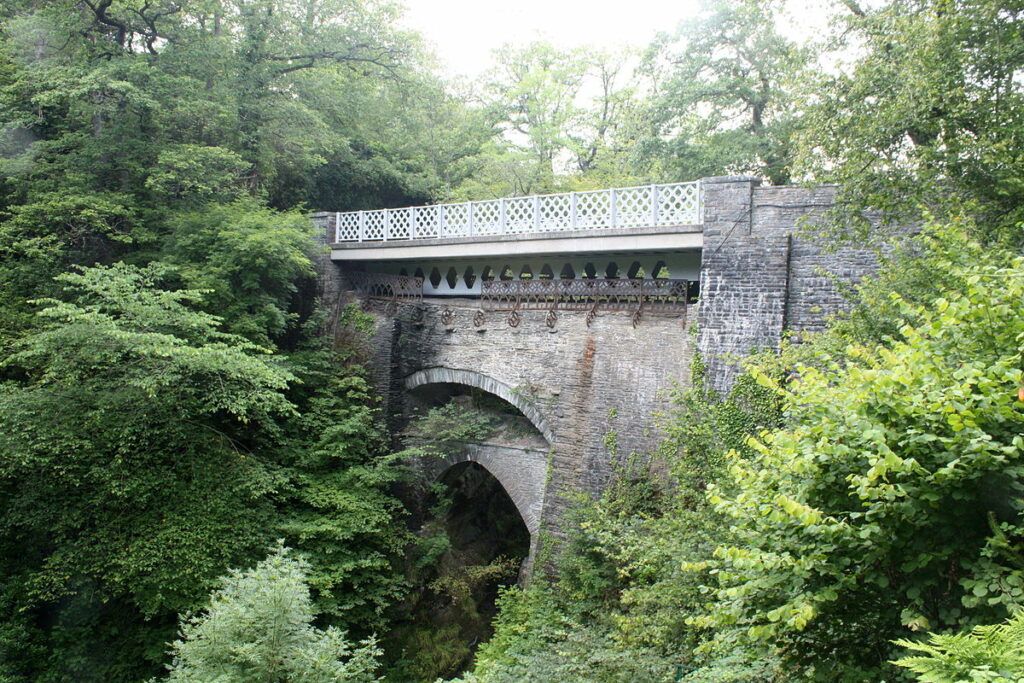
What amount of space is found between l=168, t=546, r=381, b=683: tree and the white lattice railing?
7.37m

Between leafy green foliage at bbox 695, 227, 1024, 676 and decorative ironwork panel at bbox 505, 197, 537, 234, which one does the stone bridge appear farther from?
leafy green foliage at bbox 695, 227, 1024, 676

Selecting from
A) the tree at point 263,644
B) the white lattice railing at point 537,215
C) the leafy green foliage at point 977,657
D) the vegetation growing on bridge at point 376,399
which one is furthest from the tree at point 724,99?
the leafy green foliage at point 977,657

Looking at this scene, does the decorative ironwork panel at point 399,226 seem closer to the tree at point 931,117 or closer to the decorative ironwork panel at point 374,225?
the decorative ironwork panel at point 374,225

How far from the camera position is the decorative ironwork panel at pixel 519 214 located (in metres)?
13.7

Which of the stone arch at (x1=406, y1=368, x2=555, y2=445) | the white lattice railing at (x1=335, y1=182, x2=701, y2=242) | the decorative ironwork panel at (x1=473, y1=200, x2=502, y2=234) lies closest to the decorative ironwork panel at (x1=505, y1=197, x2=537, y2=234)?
the white lattice railing at (x1=335, y1=182, x2=701, y2=242)

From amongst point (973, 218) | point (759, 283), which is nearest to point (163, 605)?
point (759, 283)

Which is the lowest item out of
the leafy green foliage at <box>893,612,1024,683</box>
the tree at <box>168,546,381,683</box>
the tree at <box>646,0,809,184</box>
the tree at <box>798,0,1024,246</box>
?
the tree at <box>168,546,381,683</box>

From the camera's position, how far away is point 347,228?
1642 centimetres

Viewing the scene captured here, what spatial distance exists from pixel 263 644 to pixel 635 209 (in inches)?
337

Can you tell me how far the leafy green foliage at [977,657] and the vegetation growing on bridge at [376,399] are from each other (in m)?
0.02

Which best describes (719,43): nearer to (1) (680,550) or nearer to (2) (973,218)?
(2) (973,218)

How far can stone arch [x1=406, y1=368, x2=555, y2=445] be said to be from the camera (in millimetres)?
14258

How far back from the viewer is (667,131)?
17.9 meters

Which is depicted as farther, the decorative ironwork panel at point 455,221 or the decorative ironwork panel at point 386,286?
the decorative ironwork panel at point 386,286
